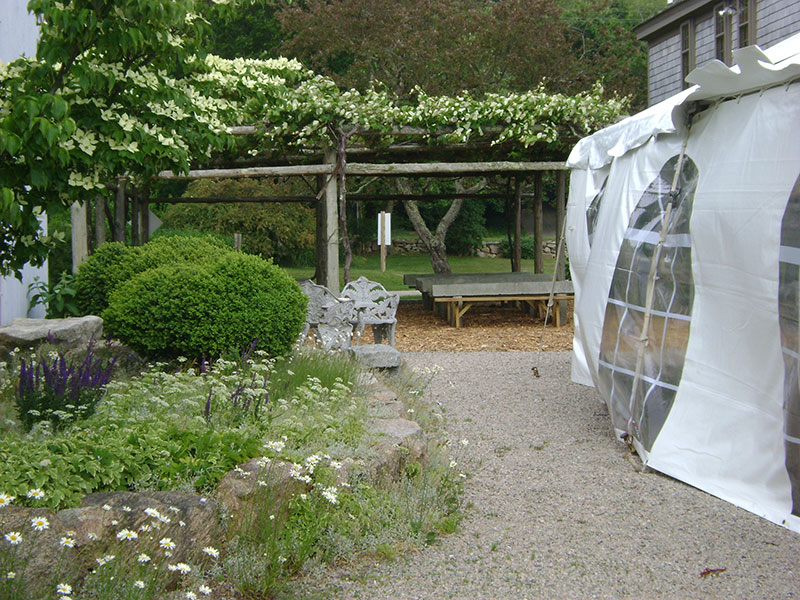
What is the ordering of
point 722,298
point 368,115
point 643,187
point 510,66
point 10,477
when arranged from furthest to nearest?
1. point 510,66
2. point 368,115
3. point 643,187
4. point 722,298
5. point 10,477

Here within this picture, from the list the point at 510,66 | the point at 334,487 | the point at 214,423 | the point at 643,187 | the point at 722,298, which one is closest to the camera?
the point at 334,487

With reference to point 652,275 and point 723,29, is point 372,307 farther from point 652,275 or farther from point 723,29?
point 723,29

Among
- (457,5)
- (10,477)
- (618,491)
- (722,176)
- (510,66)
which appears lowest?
(618,491)

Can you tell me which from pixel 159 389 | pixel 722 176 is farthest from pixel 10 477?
pixel 722 176

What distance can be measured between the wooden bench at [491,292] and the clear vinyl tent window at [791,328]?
8.01 meters

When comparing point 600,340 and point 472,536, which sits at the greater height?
point 600,340

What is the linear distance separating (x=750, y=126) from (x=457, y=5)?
55.7 feet

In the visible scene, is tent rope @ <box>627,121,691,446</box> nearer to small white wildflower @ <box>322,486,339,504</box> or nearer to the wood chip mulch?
small white wildflower @ <box>322,486,339,504</box>

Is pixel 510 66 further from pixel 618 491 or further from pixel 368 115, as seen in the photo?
pixel 618 491

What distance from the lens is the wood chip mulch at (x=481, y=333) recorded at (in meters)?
10.8

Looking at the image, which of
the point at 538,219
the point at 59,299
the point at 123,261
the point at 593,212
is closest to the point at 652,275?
the point at 593,212

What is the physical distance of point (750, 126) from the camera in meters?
4.63

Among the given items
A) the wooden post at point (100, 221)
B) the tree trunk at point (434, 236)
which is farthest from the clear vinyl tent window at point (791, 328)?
the tree trunk at point (434, 236)

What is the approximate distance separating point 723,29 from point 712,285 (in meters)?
12.1
